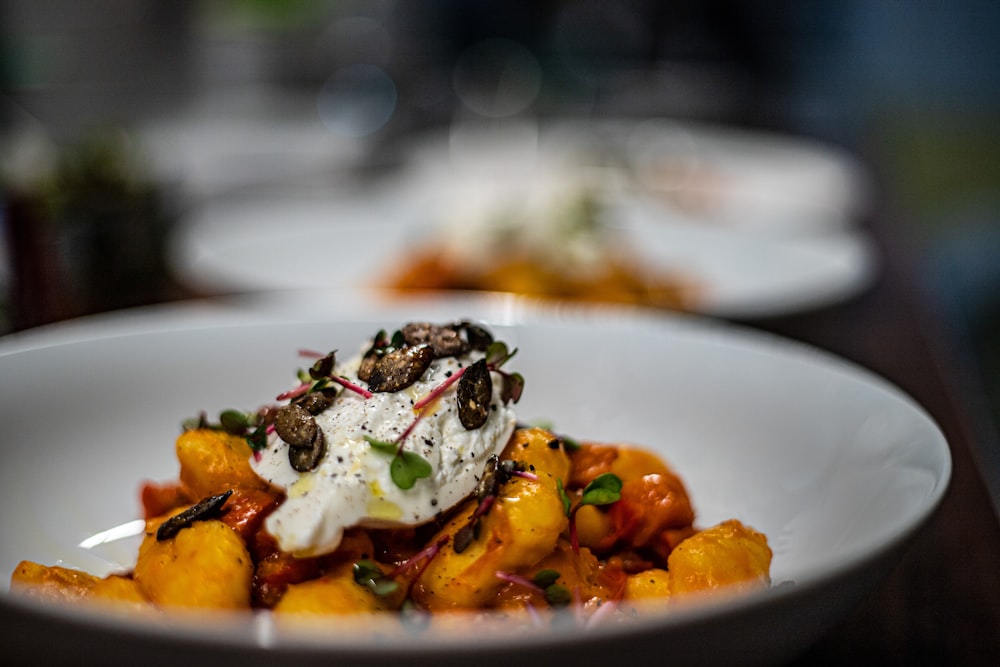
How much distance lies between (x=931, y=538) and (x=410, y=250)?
134cm

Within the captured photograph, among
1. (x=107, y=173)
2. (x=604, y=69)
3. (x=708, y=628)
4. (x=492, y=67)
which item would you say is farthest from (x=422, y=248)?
(x=604, y=69)

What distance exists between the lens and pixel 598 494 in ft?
2.85

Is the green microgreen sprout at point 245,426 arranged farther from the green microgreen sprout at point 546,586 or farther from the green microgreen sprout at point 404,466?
the green microgreen sprout at point 546,586

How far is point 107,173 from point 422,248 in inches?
26.2

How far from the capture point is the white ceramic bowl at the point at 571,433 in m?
0.51

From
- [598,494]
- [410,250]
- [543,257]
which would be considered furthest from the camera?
[410,250]

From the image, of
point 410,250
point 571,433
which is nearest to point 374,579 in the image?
point 571,433

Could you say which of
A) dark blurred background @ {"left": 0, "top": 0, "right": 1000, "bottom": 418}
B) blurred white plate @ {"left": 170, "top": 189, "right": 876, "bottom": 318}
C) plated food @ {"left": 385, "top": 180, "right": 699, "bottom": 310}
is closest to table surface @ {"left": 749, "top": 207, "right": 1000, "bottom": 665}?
blurred white plate @ {"left": 170, "top": 189, "right": 876, "bottom": 318}

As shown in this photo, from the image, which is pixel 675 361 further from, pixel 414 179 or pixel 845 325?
pixel 414 179

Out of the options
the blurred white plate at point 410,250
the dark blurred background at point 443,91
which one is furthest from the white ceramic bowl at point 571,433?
the dark blurred background at point 443,91

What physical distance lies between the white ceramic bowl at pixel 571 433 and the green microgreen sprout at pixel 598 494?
0.50 ft

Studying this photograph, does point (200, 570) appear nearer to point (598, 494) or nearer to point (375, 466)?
point (375, 466)

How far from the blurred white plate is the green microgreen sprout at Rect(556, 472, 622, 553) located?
0.82m

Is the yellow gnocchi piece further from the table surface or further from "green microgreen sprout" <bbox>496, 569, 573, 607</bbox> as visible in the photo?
the table surface
